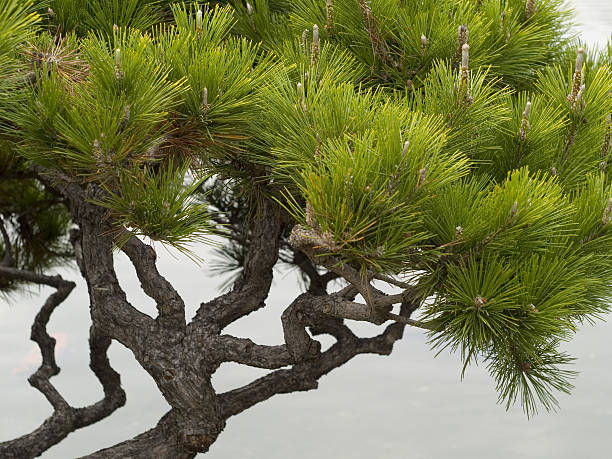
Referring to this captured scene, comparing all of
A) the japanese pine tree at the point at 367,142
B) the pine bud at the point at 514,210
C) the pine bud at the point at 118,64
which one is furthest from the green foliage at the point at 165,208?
the pine bud at the point at 514,210

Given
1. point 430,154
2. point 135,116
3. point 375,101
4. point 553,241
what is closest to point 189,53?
point 135,116

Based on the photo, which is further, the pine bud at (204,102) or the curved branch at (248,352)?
the curved branch at (248,352)

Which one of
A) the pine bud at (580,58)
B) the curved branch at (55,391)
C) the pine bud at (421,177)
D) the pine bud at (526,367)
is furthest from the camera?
the curved branch at (55,391)

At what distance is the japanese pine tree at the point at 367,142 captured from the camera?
1352 millimetres

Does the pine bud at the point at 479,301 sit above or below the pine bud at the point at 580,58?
below

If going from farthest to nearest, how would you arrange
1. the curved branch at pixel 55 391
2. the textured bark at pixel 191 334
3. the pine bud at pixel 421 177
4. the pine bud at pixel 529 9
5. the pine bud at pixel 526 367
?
the curved branch at pixel 55 391 < the textured bark at pixel 191 334 < the pine bud at pixel 529 9 < the pine bud at pixel 526 367 < the pine bud at pixel 421 177

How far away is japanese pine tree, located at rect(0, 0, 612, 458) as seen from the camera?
135 cm

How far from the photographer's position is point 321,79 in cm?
156

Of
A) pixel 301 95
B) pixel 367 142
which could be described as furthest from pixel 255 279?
pixel 367 142

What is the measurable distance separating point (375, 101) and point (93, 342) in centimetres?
138

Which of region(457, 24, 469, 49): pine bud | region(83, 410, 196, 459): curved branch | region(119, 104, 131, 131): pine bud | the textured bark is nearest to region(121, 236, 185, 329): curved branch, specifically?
the textured bark

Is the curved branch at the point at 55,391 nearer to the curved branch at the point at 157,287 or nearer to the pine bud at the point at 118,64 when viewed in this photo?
the curved branch at the point at 157,287

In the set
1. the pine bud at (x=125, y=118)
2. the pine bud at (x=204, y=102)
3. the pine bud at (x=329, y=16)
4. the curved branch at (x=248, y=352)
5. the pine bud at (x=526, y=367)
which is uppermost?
the pine bud at (x=329, y=16)

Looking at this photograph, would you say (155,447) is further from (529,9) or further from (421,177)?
(529,9)
